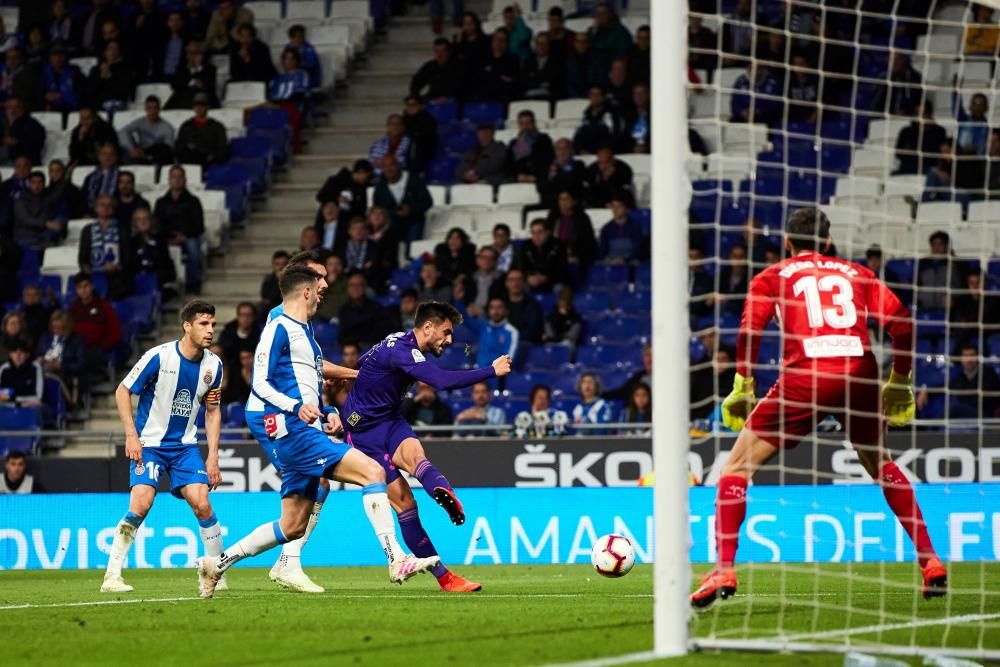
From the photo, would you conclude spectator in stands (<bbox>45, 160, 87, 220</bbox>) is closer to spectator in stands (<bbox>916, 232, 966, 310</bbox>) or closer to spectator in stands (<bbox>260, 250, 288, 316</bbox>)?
spectator in stands (<bbox>260, 250, 288, 316</bbox>)

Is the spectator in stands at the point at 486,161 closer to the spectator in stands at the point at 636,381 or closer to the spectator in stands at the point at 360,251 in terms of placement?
the spectator in stands at the point at 360,251

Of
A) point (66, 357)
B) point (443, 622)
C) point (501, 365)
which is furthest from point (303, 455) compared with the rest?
point (66, 357)

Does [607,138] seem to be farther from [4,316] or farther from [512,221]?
[4,316]

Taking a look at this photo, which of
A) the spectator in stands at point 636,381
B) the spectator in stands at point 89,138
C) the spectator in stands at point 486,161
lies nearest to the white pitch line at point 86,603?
the spectator in stands at point 636,381

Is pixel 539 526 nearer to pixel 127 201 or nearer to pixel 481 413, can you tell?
pixel 481 413

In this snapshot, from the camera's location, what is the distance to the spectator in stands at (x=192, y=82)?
22.6 meters

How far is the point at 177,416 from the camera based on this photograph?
11469mm

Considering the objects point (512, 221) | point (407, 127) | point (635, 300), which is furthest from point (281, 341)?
point (407, 127)

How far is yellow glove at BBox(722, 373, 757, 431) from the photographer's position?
8.59m

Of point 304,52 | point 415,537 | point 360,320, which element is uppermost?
point 304,52

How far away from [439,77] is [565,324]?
5426 millimetres

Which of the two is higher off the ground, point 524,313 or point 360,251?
point 360,251

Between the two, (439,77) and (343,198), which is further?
(439,77)

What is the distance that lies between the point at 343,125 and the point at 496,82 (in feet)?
9.05
